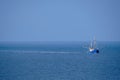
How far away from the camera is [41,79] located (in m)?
65.2

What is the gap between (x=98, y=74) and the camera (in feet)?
244

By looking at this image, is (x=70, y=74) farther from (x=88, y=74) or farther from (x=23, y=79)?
(x=23, y=79)

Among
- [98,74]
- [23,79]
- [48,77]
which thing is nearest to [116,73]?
[98,74]

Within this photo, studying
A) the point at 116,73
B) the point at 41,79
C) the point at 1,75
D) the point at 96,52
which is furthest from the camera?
the point at 96,52

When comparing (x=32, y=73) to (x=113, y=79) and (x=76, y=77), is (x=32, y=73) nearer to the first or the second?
(x=76, y=77)

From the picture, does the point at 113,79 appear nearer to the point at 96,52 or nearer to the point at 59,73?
the point at 59,73

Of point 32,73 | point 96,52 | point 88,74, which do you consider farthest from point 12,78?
point 96,52

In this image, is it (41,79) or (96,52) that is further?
(96,52)

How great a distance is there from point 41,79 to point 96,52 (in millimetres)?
84434

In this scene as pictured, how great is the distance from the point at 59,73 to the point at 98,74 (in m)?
7.19

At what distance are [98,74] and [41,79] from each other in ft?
44.8

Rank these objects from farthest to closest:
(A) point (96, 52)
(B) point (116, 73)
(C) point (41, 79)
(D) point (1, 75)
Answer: (A) point (96, 52) < (B) point (116, 73) < (D) point (1, 75) < (C) point (41, 79)

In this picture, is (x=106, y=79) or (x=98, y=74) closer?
(x=106, y=79)

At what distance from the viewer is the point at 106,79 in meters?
67.4
